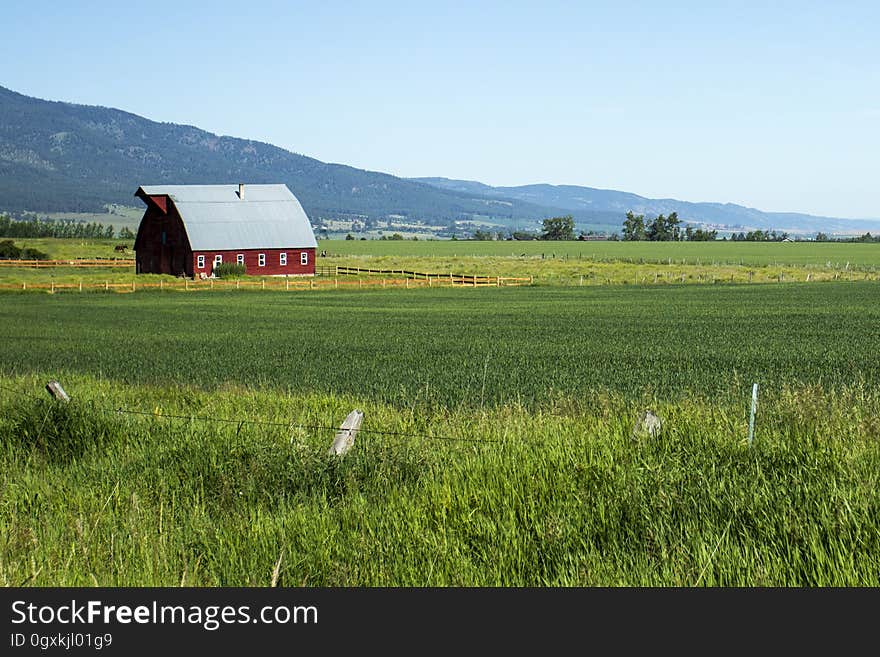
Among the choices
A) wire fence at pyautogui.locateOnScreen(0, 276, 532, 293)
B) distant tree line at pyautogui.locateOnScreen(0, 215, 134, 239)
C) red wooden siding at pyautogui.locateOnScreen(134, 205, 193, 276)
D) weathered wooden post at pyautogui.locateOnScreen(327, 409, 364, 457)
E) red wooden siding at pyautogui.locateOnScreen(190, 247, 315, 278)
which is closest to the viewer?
weathered wooden post at pyautogui.locateOnScreen(327, 409, 364, 457)

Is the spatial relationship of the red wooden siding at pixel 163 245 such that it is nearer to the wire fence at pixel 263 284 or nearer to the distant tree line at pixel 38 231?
the wire fence at pixel 263 284

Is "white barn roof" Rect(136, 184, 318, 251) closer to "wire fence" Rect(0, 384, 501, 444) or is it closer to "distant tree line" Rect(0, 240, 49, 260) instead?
"distant tree line" Rect(0, 240, 49, 260)

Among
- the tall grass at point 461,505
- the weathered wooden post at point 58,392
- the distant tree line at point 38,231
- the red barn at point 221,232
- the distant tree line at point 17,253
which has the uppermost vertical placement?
the tall grass at point 461,505

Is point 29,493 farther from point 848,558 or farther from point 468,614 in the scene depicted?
point 848,558

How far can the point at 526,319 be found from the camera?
4181 cm

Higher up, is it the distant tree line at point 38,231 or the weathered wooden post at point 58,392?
→ the weathered wooden post at point 58,392

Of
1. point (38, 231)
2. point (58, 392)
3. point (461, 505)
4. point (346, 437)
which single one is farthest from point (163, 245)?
point (38, 231)

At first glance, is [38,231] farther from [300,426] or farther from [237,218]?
[300,426]

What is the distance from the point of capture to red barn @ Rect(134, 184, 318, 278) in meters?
81.9

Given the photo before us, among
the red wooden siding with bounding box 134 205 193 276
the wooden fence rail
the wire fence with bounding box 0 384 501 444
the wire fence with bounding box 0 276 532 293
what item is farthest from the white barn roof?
the wire fence with bounding box 0 384 501 444

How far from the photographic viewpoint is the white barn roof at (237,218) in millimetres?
82000

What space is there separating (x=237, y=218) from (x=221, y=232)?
265 cm

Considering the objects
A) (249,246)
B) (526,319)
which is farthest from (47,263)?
(526,319)

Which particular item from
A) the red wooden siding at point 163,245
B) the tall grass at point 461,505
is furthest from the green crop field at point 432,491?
the red wooden siding at point 163,245
